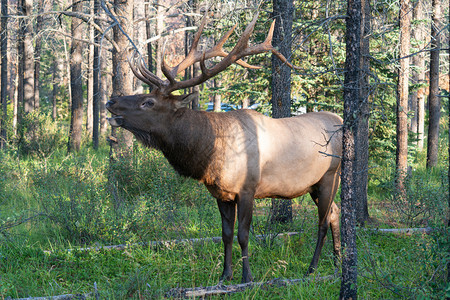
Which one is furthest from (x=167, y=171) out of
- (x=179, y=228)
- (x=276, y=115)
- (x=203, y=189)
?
(x=276, y=115)

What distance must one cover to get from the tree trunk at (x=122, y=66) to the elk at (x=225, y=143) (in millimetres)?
4402

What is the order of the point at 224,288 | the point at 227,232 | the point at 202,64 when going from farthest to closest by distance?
the point at 227,232 < the point at 202,64 < the point at 224,288

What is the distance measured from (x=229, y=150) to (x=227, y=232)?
3.54 ft

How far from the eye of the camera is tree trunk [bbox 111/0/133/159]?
949 centimetres

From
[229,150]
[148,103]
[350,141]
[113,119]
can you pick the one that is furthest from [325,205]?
[113,119]

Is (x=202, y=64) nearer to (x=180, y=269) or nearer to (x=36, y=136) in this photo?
(x=180, y=269)

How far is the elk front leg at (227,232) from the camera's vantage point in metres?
5.44

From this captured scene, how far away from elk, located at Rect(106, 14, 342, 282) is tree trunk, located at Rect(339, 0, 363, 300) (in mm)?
961

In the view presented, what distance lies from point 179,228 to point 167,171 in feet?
6.46

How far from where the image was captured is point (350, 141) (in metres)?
4.00

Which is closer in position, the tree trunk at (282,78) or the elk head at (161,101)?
the elk head at (161,101)

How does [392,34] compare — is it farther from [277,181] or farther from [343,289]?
[343,289]

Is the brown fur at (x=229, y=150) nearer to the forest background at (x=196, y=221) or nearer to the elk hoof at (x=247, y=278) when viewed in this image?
the elk hoof at (x=247, y=278)

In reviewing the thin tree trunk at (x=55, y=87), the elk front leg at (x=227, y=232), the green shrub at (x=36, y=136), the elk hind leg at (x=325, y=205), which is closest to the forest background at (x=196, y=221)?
the elk front leg at (x=227, y=232)
